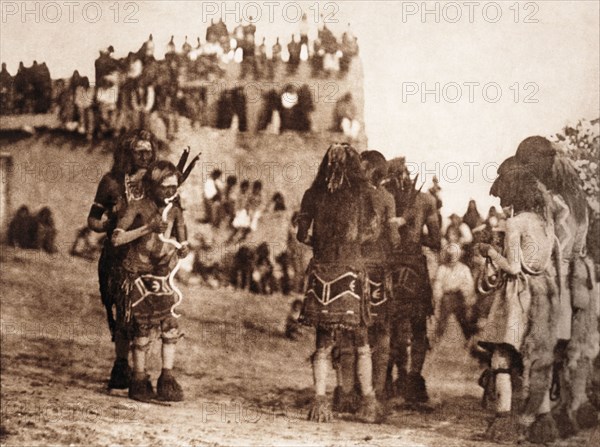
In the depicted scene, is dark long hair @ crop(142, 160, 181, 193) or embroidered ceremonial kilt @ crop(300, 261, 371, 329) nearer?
embroidered ceremonial kilt @ crop(300, 261, 371, 329)

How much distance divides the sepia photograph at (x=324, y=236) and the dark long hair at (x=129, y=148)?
0.02 meters

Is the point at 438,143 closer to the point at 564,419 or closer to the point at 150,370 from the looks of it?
the point at 564,419

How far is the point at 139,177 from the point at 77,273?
39.5 inches

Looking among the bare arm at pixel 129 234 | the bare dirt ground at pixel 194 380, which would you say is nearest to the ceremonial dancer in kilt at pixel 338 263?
the bare dirt ground at pixel 194 380

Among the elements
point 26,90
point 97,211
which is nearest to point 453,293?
point 97,211

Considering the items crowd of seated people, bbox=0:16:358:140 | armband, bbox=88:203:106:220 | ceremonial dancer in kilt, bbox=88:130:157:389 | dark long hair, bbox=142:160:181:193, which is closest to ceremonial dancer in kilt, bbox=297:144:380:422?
crowd of seated people, bbox=0:16:358:140

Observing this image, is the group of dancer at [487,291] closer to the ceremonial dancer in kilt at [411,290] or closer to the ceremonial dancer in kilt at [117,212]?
the ceremonial dancer in kilt at [411,290]

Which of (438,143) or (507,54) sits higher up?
(507,54)

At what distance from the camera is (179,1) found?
8.73 meters

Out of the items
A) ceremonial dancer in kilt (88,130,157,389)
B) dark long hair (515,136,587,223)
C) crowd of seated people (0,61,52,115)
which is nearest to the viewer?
dark long hair (515,136,587,223)

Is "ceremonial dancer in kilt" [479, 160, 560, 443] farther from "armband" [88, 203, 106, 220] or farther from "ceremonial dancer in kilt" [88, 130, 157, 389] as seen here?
"armband" [88, 203, 106, 220]

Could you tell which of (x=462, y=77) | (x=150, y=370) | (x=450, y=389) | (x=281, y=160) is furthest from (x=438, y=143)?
(x=150, y=370)

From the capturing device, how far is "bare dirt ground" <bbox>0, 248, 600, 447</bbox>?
8398 millimetres

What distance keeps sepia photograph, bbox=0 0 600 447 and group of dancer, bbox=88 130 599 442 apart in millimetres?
19
